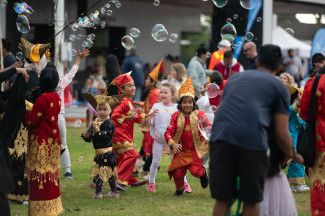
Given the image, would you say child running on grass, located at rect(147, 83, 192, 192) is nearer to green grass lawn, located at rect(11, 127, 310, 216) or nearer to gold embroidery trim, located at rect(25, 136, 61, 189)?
green grass lawn, located at rect(11, 127, 310, 216)

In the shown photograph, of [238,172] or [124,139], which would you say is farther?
[124,139]

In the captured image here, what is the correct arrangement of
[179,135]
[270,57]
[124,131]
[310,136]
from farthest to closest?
[124,131] → [179,135] → [310,136] → [270,57]

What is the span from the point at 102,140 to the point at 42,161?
182 cm

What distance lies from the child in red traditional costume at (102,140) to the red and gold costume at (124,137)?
53 centimetres

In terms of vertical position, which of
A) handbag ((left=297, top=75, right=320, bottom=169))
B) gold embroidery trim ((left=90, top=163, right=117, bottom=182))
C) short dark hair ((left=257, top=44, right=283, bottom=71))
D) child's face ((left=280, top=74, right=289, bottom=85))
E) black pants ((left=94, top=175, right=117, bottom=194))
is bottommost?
black pants ((left=94, top=175, right=117, bottom=194))

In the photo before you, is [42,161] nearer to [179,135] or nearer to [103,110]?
[103,110]

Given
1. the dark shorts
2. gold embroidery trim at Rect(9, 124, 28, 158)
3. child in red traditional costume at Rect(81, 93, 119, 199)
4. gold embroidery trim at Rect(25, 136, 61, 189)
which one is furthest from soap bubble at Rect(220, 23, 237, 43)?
the dark shorts

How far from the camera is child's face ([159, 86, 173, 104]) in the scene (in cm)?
1186

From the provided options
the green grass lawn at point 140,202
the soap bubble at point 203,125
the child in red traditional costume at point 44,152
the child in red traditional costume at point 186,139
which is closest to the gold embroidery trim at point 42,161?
the child in red traditional costume at point 44,152

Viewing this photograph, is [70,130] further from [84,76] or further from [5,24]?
[84,76]

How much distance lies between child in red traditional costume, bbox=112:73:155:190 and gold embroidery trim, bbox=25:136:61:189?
238 centimetres

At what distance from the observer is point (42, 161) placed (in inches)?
348

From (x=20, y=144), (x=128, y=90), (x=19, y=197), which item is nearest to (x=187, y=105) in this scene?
(x=128, y=90)

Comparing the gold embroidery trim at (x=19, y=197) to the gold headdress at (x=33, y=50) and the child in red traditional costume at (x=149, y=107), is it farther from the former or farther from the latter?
the child in red traditional costume at (x=149, y=107)
